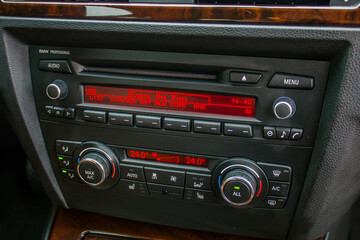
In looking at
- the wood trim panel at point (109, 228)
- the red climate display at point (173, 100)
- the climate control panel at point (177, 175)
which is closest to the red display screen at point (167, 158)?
the climate control panel at point (177, 175)

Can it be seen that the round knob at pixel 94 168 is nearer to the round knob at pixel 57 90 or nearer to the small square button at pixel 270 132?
the round knob at pixel 57 90

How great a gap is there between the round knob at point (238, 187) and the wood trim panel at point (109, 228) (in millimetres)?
185

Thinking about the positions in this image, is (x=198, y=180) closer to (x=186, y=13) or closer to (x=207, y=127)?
(x=207, y=127)

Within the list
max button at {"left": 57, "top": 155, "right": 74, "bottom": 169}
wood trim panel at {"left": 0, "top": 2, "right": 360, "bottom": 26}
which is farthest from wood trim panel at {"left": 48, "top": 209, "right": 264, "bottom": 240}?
wood trim panel at {"left": 0, "top": 2, "right": 360, "bottom": 26}

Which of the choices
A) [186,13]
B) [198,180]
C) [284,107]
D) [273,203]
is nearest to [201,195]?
[198,180]

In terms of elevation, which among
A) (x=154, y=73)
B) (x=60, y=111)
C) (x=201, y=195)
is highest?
(x=154, y=73)

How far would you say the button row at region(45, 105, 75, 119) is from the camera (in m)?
0.65

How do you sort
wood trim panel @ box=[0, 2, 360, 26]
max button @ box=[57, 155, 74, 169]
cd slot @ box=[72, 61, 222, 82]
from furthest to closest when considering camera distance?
1. max button @ box=[57, 155, 74, 169]
2. cd slot @ box=[72, 61, 222, 82]
3. wood trim panel @ box=[0, 2, 360, 26]

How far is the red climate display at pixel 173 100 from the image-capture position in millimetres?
566

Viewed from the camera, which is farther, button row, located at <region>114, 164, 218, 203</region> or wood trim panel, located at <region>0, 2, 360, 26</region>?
button row, located at <region>114, 164, 218, 203</region>

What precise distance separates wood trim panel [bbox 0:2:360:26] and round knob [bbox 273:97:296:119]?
13cm

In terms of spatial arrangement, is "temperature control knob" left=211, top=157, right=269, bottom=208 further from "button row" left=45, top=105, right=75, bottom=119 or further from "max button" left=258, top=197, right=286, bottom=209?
"button row" left=45, top=105, right=75, bottom=119

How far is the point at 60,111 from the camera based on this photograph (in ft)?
2.14

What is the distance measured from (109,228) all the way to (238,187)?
0.38 metres
